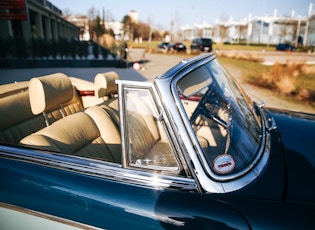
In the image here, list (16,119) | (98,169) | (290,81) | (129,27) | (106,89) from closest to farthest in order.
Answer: (98,169), (16,119), (106,89), (290,81), (129,27)

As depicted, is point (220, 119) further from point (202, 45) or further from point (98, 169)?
point (202, 45)

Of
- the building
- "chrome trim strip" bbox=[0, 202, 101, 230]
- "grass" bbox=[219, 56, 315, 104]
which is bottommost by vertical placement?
"grass" bbox=[219, 56, 315, 104]

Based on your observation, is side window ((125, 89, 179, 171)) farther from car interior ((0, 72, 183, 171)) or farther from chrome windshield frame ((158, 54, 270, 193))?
chrome windshield frame ((158, 54, 270, 193))

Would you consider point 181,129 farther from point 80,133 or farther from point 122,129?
point 80,133

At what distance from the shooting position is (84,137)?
216 centimetres

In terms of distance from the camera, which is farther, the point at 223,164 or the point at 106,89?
the point at 106,89

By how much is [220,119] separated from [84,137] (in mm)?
1125

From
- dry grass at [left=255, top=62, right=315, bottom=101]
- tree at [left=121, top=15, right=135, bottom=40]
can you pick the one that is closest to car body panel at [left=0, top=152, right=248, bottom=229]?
dry grass at [left=255, top=62, right=315, bottom=101]

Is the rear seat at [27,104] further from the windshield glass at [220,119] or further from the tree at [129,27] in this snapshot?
the tree at [129,27]

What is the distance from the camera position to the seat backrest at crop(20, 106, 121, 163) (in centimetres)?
187

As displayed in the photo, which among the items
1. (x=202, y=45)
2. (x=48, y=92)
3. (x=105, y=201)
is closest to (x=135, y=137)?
(x=105, y=201)

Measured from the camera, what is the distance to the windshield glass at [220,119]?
1.45 meters

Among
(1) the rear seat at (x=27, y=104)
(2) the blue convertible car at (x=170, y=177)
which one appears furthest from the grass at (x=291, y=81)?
(1) the rear seat at (x=27, y=104)

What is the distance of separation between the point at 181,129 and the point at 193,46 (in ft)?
89.9
